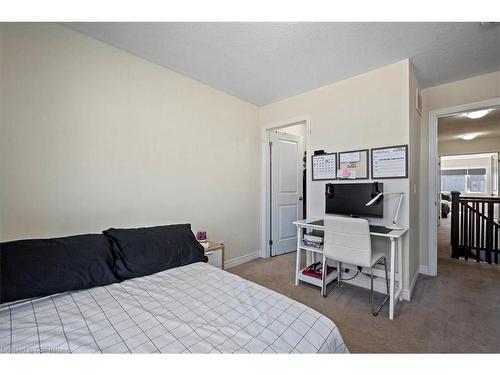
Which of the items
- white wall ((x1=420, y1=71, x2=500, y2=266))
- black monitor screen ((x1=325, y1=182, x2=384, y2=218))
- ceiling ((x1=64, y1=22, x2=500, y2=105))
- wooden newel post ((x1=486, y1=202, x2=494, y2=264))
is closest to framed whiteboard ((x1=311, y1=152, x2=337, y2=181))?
black monitor screen ((x1=325, y1=182, x2=384, y2=218))

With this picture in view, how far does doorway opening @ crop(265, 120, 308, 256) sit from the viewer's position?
3.50 metres

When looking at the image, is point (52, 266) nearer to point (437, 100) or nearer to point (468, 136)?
point (437, 100)

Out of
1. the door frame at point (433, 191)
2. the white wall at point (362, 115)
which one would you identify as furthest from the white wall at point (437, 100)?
the white wall at point (362, 115)

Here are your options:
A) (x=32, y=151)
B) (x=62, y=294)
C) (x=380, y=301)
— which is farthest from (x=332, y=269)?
(x=32, y=151)

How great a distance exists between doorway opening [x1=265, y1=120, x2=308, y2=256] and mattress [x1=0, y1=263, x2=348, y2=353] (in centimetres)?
224

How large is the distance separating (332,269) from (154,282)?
6.61 ft

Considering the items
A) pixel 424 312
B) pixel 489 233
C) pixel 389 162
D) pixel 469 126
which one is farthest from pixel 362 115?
pixel 469 126

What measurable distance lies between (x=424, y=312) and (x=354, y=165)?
1551 millimetres

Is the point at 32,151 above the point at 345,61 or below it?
below

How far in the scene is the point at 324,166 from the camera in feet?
9.01

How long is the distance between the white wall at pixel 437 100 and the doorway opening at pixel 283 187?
154cm

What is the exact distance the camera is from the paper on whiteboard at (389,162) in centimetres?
220

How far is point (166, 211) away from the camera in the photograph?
2.36 meters
